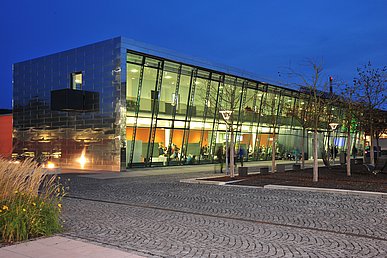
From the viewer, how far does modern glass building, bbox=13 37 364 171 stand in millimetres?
26328

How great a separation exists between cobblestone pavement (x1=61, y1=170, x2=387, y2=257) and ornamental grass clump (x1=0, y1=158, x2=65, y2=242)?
58cm

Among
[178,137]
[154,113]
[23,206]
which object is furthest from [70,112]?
[23,206]

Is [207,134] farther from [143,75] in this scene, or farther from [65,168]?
[65,168]

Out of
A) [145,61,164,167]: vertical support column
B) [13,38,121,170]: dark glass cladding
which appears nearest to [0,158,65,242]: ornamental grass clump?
[13,38,121,170]: dark glass cladding

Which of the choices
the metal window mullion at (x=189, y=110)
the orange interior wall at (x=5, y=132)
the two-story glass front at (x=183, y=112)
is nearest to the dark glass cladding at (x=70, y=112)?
the two-story glass front at (x=183, y=112)

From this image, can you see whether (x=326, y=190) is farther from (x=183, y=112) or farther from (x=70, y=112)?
(x=70, y=112)

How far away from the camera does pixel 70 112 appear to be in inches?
1137

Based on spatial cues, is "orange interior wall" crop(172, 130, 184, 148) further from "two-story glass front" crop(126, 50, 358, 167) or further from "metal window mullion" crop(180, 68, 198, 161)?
"metal window mullion" crop(180, 68, 198, 161)

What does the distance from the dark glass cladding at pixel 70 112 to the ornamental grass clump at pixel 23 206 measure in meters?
18.0

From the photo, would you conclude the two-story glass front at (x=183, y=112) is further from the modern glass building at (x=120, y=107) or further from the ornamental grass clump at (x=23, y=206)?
the ornamental grass clump at (x=23, y=206)

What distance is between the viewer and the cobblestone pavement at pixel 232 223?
656 centimetres

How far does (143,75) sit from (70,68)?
5.66 meters

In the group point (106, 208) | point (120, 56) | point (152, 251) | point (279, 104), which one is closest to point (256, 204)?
point (106, 208)

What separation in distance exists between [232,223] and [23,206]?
172 inches
